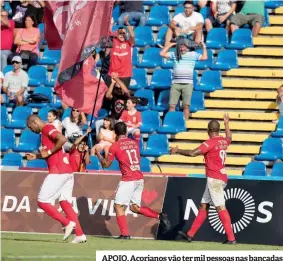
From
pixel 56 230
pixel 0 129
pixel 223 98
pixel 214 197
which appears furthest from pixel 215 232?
pixel 0 129

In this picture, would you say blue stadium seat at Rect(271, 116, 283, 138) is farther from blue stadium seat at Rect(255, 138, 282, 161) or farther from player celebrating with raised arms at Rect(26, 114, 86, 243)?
player celebrating with raised arms at Rect(26, 114, 86, 243)

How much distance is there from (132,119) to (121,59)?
61.7 inches

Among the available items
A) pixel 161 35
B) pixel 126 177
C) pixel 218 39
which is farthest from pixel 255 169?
pixel 161 35

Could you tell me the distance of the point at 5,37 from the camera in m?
23.2

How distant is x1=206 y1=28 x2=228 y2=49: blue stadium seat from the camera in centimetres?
2206

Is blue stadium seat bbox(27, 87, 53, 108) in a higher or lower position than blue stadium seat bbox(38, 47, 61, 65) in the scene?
lower

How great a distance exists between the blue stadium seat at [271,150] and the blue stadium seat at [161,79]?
2.81 meters

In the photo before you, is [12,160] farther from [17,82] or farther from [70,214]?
[70,214]

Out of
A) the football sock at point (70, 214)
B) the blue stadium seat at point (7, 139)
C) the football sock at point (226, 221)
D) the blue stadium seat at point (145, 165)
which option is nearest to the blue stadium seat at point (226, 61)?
the blue stadium seat at point (145, 165)

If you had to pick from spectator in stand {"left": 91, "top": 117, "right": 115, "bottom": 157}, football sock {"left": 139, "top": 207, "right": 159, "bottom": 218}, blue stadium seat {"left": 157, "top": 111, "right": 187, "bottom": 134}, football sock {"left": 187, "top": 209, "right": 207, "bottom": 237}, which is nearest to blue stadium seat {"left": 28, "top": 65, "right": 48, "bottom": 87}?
spectator in stand {"left": 91, "top": 117, "right": 115, "bottom": 157}

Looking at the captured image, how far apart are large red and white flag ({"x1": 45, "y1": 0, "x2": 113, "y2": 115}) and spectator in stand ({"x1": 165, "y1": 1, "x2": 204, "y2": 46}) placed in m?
2.85

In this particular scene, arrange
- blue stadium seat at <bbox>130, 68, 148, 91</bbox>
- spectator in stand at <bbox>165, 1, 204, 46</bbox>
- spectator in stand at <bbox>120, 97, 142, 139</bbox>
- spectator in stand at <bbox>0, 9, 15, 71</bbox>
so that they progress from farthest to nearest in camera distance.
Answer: spectator in stand at <bbox>0, 9, 15, 71</bbox> → blue stadium seat at <bbox>130, 68, 148, 91</bbox> → spectator in stand at <bbox>165, 1, 204, 46</bbox> → spectator in stand at <bbox>120, 97, 142, 139</bbox>

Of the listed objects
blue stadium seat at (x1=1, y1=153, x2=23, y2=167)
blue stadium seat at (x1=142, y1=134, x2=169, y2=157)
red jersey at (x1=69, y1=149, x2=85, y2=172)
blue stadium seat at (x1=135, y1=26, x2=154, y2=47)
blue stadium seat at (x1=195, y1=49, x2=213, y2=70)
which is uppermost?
blue stadium seat at (x1=135, y1=26, x2=154, y2=47)

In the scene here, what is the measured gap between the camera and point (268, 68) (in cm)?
2175
